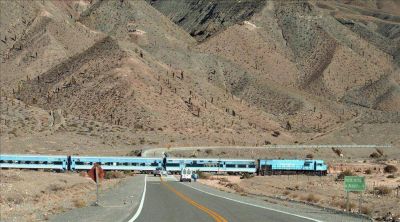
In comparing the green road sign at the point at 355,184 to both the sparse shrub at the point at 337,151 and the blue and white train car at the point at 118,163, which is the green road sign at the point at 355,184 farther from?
the sparse shrub at the point at 337,151

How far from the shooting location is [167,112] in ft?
405

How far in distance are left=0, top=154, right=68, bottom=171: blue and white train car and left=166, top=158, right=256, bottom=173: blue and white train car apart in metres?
14.4

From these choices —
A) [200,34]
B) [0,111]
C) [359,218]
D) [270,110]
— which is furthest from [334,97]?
[359,218]

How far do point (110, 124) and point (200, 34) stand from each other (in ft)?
280

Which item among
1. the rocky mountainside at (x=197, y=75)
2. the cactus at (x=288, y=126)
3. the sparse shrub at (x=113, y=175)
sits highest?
the rocky mountainside at (x=197, y=75)

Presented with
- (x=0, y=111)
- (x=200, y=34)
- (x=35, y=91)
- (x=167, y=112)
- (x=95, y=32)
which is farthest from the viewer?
(x=200, y=34)

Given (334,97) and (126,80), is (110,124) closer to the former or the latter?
(126,80)

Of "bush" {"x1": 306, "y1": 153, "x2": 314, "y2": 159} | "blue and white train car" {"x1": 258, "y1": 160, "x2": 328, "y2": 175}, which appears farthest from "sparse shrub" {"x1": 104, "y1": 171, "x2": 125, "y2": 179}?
"bush" {"x1": 306, "y1": 153, "x2": 314, "y2": 159}

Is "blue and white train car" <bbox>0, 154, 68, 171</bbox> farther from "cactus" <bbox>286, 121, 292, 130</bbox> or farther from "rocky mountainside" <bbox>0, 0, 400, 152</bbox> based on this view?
"cactus" <bbox>286, 121, 292, 130</bbox>

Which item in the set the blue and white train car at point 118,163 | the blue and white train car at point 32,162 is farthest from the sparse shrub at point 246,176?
the blue and white train car at point 32,162

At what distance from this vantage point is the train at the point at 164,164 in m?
79.2

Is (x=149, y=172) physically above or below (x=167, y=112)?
below

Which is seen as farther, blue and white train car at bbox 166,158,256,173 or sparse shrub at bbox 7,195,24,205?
blue and white train car at bbox 166,158,256,173

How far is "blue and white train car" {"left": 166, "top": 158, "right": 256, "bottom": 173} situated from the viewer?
84125 mm
